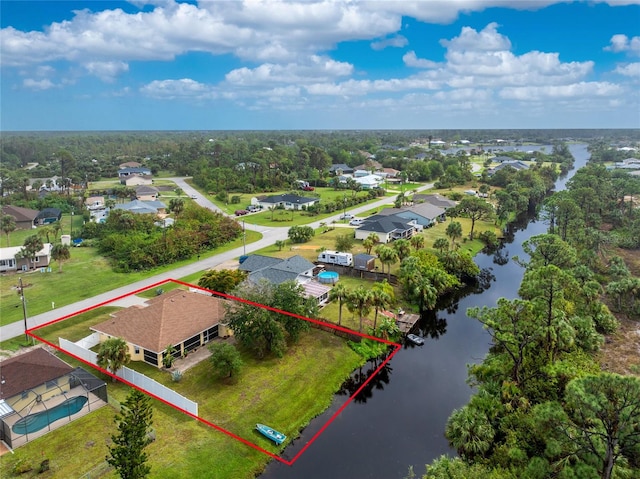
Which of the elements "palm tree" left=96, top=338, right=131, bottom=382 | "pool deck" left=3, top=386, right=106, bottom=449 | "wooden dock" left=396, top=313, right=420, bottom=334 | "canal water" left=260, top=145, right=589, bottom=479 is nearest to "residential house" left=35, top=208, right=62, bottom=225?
"palm tree" left=96, top=338, right=131, bottom=382

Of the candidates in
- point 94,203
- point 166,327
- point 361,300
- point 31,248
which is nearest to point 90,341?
point 166,327

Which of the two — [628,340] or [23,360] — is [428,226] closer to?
[628,340]

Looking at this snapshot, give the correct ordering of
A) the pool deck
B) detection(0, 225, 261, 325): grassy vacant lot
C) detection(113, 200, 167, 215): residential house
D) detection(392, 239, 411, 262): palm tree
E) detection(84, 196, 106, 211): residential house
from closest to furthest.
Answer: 1. the pool deck
2. detection(0, 225, 261, 325): grassy vacant lot
3. detection(392, 239, 411, 262): palm tree
4. detection(113, 200, 167, 215): residential house
5. detection(84, 196, 106, 211): residential house

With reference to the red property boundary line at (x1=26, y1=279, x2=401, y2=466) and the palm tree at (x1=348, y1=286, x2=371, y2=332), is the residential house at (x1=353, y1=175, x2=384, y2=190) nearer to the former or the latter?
the red property boundary line at (x1=26, y1=279, x2=401, y2=466)

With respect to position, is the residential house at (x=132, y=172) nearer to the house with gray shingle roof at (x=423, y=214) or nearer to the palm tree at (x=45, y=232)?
the palm tree at (x=45, y=232)

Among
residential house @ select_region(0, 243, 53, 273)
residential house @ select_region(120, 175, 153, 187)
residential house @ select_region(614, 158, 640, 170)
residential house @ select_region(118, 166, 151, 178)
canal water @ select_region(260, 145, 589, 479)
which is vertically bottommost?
canal water @ select_region(260, 145, 589, 479)

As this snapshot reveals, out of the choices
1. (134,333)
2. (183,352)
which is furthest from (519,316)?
(134,333)

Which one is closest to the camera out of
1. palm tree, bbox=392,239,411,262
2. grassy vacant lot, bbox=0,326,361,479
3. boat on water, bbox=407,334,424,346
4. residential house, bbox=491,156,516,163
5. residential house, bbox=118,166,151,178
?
grassy vacant lot, bbox=0,326,361,479
